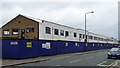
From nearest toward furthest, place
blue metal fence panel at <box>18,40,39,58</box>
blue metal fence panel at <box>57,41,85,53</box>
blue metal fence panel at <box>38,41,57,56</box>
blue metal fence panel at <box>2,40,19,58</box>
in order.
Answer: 1. blue metal fence panel at <box>2,40,19,58</box>
2. blue metal fence panel at <box>18,40,39,58</box>
3. blue metal fence panel at <box>38,41,57,56</box>
4. blue metal fence panel at <box>57,41,85,53</box>

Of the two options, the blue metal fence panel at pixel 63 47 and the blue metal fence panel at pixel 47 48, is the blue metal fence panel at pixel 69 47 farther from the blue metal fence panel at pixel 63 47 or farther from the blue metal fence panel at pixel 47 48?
the blue metal fence panel at pixel 47 48

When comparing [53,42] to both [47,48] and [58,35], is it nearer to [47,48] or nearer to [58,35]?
[47,48]

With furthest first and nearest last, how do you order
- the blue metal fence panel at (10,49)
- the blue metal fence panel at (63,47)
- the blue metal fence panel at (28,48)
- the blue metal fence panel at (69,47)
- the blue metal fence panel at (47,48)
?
the blue metal fence panel at (69,47), the blue metal fence panel at (63,47), the blue metal fence panel at (47,48), the blue metal fence panel at (28,48), the blue metal fence panel at (10,49)

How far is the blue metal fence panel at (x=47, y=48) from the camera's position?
22.0 meters

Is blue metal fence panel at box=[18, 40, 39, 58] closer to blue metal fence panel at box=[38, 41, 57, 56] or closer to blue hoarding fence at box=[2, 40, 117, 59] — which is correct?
blue hoarding fence at box=[2, 40, 117, 59]

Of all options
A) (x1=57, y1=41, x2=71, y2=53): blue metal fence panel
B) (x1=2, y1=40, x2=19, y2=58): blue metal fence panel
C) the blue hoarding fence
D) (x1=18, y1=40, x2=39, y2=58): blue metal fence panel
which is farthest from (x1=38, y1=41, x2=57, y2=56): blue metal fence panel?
(x1=2, y1=40, x2=19, y2=58): blue metal fence panel

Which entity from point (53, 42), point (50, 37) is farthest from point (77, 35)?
point (53, 42)

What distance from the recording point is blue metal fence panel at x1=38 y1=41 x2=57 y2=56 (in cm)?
2201

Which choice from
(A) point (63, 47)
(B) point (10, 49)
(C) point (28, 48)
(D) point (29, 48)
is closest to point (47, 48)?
(D) point (29, 48)

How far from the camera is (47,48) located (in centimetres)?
2348

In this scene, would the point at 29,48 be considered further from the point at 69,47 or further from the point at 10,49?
the point at 69,47

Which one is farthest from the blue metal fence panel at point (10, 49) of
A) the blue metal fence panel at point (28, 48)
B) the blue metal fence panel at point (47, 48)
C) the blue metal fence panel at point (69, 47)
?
the blue metal fence panel at point (69, 47)

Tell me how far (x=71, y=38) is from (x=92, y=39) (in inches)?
852

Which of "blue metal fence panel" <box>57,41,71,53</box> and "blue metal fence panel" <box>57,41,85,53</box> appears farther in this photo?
"blue metal fence panel" <box>57,41,85,53</box>
